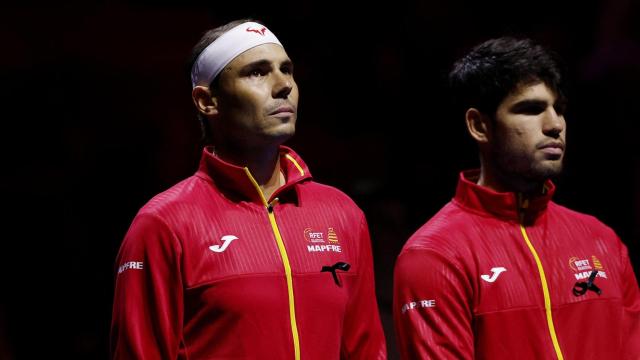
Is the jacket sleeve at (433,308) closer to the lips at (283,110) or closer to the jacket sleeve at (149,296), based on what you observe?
the lips at (283,110)

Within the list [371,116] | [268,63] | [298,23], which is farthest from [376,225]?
[268,63]

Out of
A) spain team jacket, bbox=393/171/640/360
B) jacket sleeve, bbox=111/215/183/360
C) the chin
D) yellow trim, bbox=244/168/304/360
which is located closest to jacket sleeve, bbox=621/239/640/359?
spain team jacket, bbox=393/171/640/360

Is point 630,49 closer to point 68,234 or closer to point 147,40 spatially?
point 147,40

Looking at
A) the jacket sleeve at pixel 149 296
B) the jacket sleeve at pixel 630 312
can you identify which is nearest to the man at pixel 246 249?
the jacket sleeve at pixel 149 296

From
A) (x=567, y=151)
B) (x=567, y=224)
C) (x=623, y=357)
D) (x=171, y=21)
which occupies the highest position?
(x=171, y=21)

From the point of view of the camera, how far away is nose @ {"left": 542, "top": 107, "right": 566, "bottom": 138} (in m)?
3.21

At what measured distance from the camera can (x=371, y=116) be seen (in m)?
5.99

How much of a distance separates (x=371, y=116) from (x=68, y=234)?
1978mm

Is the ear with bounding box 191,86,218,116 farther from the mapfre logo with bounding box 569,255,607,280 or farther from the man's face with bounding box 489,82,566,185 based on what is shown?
the mapfre logo with bounding box 569,255,607,280

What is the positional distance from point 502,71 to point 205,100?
0.99 meters

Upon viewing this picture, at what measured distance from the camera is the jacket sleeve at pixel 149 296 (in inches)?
106

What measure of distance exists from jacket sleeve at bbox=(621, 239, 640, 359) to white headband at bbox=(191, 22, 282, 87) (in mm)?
1382

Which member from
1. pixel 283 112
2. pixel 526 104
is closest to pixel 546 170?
pixel 526 104

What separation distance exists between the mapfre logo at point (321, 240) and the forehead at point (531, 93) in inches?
30.6
